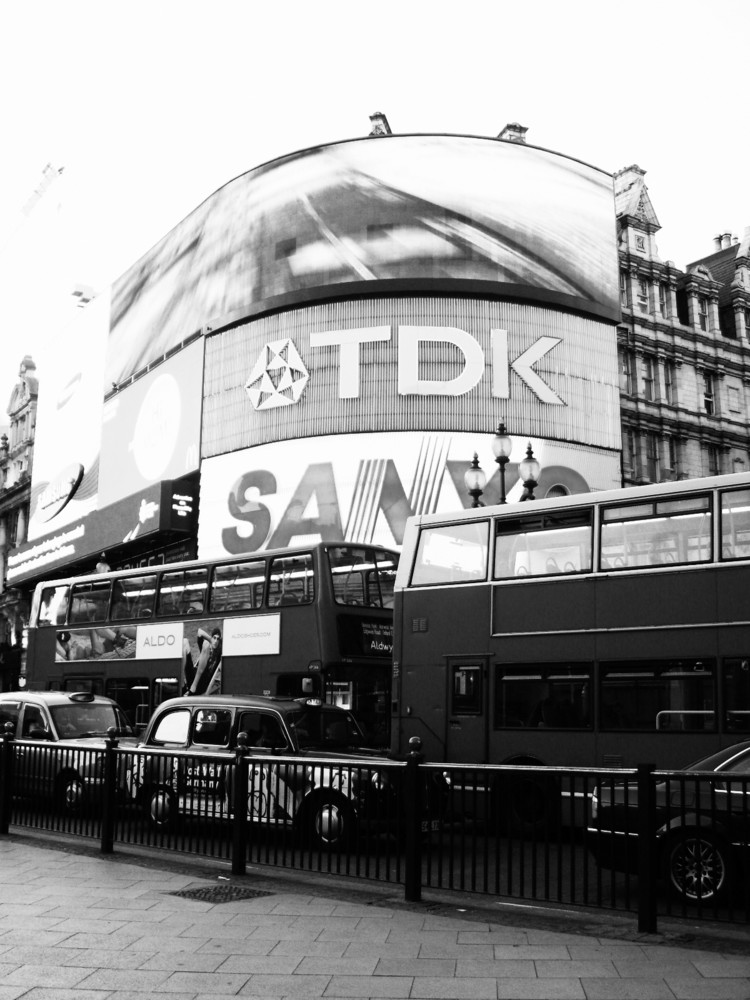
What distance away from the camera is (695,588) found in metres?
12.8

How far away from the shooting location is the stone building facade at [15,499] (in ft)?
201

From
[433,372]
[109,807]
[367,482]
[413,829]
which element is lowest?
[109,807]

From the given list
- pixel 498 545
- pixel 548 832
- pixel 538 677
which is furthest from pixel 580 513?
pixel 548 832

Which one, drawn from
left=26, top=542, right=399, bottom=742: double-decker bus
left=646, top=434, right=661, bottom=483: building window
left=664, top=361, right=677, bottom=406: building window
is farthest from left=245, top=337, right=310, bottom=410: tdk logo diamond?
left=26, top=542, right=399, bottom=742: double-decker bus

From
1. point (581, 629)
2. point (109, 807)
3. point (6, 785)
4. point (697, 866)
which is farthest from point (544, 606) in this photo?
point (6, 785)

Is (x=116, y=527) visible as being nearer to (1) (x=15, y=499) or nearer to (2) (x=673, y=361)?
(1) (x=15, y=499)

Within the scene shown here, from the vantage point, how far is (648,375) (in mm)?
44875

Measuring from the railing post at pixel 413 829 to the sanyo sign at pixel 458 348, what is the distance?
30356 mm

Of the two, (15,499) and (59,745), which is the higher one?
(15,499)

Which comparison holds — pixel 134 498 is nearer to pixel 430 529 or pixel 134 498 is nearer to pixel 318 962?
pixel 430 529

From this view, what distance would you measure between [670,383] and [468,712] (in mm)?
33643

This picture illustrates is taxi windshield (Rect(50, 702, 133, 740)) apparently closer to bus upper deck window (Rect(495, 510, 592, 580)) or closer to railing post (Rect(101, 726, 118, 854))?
railing post (Rect(101, 726, 118, 854))

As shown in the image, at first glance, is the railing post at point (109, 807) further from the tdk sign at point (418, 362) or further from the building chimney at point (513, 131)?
the building chimney at point (513, 131)

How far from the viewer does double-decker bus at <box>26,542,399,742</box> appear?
682 inches
